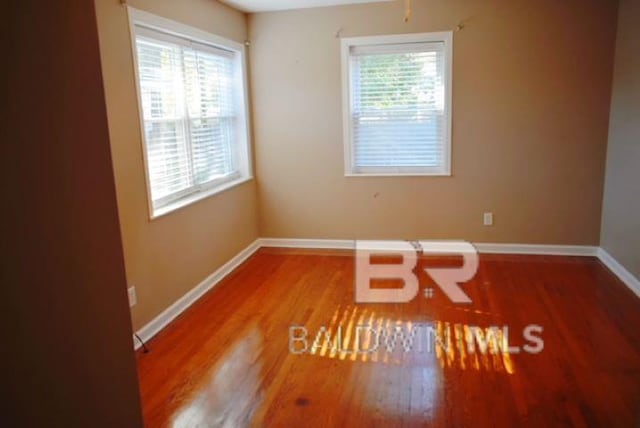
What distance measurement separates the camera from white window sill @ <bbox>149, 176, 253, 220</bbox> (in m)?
3.35

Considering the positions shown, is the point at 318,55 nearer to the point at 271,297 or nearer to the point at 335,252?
the point at 335,252

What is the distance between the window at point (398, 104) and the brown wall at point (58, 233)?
372cm

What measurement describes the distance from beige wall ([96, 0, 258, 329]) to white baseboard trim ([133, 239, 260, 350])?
0.15ft

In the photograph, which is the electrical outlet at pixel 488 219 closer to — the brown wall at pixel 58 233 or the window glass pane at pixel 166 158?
the window glass pane at pixel 166 158

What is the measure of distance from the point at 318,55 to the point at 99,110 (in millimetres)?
3741

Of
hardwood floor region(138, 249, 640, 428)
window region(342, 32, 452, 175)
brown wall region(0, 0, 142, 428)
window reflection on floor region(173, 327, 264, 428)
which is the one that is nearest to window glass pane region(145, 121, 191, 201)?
hardwood floor region(138, 249, 640, 428)

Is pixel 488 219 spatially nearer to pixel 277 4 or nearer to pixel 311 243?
pixel 311 243

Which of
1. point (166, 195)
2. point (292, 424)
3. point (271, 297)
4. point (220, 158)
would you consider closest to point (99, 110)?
point (292, 424)

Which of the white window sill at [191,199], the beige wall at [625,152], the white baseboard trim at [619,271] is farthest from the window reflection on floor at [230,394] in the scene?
the beige wall at [625,152]

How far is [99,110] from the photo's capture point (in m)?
1.22

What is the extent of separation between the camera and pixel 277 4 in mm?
4414

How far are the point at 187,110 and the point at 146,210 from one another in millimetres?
961

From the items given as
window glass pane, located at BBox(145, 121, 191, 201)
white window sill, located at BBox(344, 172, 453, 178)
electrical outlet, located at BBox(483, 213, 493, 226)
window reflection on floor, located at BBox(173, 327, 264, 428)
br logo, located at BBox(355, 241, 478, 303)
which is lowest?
window reflection on floor, located at BBox(173, 327, 264, 428)

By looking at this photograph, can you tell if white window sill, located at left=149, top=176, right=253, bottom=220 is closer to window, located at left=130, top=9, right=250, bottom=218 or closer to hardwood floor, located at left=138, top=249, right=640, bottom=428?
window, located at left=130, top=9, right=250, bottom=218
